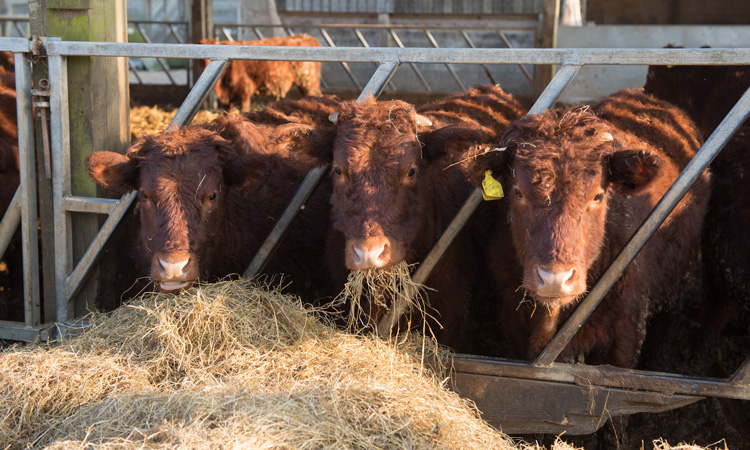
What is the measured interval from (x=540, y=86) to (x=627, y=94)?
198 inches

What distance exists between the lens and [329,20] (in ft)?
41.0

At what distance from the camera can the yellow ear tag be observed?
4.04 metres

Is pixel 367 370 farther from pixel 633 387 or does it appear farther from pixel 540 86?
pixel 540 86

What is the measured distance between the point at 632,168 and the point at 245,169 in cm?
249

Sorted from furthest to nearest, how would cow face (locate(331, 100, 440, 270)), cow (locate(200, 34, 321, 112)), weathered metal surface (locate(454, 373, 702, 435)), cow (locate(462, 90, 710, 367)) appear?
cow (locate(200, 34, 321, 112)) < weathered metal surface (locate(454, 373, 702, 435)) < cow face (locate(331, 100, 440, 270)) < cow (locate(462, 90, 710, 367))

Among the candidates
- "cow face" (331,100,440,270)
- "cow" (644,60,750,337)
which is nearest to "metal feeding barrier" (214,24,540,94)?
"cow" (644,60,750,337)

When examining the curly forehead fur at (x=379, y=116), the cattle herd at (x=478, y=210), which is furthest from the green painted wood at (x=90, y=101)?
the curly forehead fur at (x=379, y=116)

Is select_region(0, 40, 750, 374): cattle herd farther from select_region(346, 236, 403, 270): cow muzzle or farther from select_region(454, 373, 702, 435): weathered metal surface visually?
select_region(454, 373, 702, 435): weathered metal surface

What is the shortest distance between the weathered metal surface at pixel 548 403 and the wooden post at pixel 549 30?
23.4 ft

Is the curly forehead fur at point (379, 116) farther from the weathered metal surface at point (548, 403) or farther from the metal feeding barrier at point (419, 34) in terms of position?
the metal feeding barrier at point (419, 34)

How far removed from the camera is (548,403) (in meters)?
4.27

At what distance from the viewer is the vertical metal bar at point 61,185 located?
486 cm

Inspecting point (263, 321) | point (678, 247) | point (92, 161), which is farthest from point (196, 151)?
point (678, 247)

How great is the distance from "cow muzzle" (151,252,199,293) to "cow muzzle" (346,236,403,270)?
1.06 meters
